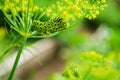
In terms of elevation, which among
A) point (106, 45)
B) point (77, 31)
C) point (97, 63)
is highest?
point (97, 63)

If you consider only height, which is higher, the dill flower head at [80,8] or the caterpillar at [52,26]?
the dill flower head at [80,8]

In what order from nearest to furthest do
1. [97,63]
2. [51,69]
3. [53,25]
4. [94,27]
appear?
1. [53,25]
2. [97,63]
3. [51,69]
4. [94,27]

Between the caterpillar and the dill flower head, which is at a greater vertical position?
the dill flower head

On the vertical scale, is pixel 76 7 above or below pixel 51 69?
above

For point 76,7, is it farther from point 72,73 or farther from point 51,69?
point 51,69

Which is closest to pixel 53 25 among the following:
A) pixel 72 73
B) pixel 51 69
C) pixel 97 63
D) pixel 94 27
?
pixel 72 73

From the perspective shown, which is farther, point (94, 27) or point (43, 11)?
point (94, 27)

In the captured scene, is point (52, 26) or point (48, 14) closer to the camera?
point (52, 26)

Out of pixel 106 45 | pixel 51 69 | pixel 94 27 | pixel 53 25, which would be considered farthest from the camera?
pixel 94 27
